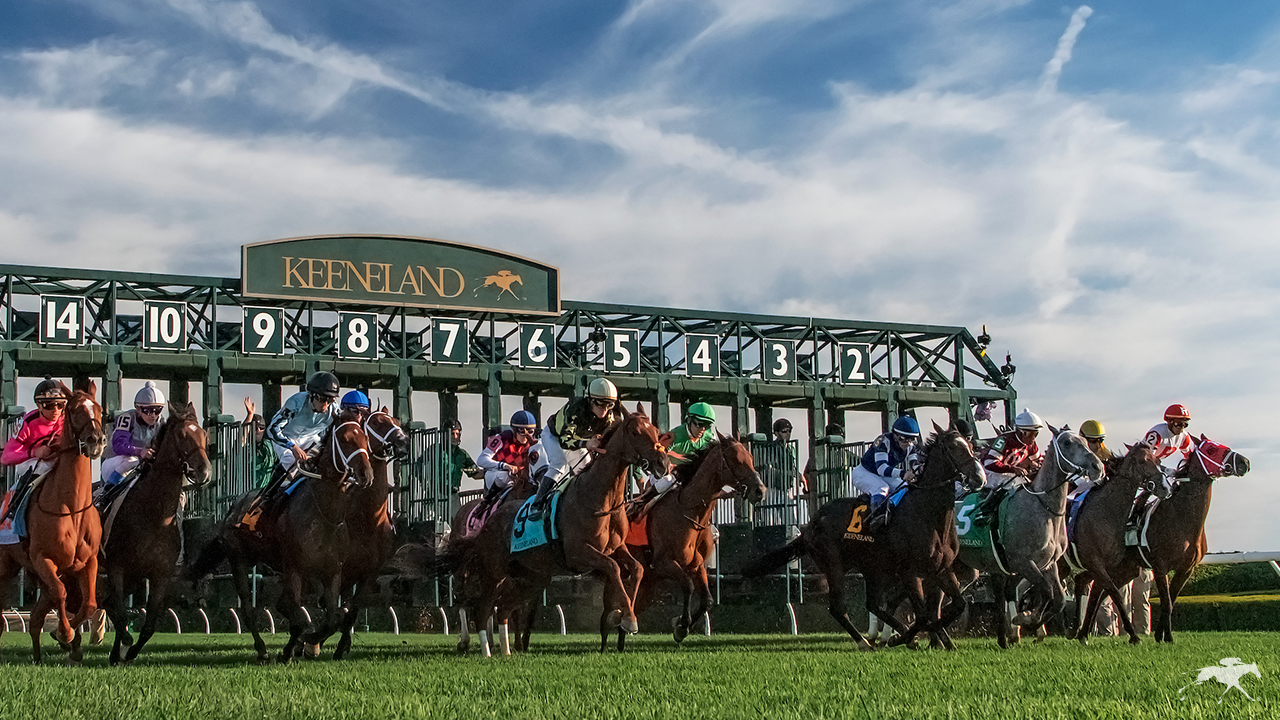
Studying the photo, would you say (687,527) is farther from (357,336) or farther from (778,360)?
(778,360)

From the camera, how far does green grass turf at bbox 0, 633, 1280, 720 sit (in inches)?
233

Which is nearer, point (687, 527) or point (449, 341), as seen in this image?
point (687, 527)

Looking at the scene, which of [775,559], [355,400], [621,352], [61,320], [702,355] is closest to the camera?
[355,400]

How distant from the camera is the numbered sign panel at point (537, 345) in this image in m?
32.4

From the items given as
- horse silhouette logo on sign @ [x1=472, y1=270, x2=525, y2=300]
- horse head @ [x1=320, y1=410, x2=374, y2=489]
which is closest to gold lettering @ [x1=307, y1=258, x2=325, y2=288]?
horse silhouette logo on sign @ [x1=472, y1=270, x2=525, y2=300]

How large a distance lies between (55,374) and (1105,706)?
93.2 ft

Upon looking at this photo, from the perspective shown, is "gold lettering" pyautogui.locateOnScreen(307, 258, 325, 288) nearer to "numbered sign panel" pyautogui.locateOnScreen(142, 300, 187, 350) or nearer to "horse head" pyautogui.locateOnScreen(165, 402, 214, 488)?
"numbered sign panel" pyautogui.locateOnScreen(142, 300, 187, 350)

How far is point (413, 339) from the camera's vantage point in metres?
32.2

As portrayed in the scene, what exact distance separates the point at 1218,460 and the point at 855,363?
84.2ft

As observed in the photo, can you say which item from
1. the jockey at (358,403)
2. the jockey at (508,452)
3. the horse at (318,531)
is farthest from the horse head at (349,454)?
the jockey at (508,452)

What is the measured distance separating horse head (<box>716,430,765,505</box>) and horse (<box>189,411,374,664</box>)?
309cm

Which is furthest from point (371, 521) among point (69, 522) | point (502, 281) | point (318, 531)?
point (502, 281)

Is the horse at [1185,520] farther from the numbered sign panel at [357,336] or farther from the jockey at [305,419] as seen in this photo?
the numbered sign panel at [357,336]

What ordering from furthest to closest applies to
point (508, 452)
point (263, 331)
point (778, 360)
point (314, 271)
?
point (778, 360) < point (314, 271) < point (263, 331) < point (508, 452)
